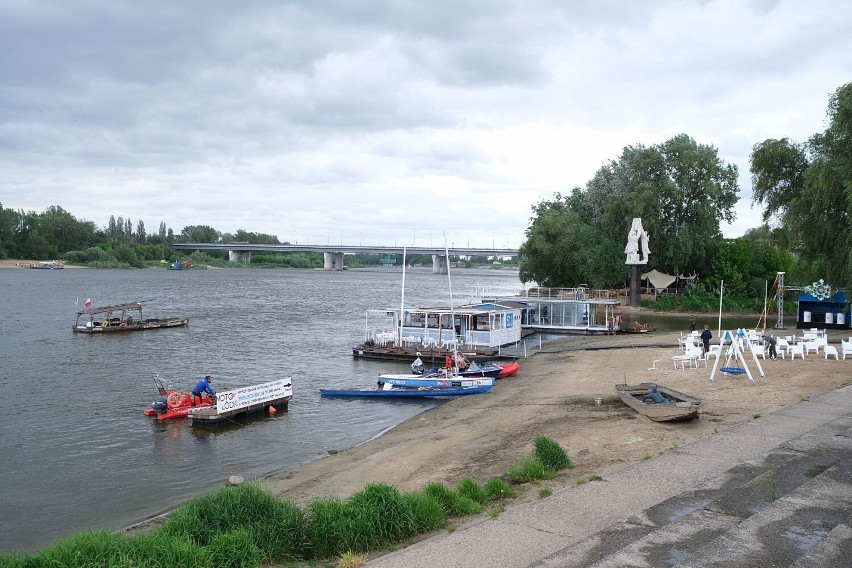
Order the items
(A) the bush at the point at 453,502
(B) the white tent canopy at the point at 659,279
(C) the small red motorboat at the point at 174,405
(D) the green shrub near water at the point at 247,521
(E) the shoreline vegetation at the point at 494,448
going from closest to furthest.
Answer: (D) the green shrub near water at the point at 247,521 < (E) the shoreline vegetation at the point at 494,448 < (A) the bush at the point at 453,502 < (C) the small red motorboat at the point at 174,405 < (B) the white tent canopy at the point at 659,279

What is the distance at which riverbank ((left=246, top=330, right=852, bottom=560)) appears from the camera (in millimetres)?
17297

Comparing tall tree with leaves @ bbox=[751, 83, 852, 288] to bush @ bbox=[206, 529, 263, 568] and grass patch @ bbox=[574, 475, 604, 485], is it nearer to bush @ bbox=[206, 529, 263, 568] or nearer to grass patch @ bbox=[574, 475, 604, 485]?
grass patch @ bbox=[574, 475, 604, 485]

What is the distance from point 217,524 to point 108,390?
27303 millimetres

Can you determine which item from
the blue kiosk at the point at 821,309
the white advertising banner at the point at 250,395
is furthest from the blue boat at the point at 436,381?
the blue kiosk at the point at 821,309

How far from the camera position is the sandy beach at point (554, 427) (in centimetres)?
1734

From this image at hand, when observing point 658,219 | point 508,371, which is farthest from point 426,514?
point 658,219

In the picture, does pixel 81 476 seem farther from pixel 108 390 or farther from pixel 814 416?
pixel 814 416

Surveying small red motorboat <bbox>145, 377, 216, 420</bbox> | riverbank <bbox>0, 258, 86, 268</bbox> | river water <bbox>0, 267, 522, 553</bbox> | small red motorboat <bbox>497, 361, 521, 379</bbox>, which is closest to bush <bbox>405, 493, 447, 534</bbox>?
river water <bbox>0, 267, 522, 553</bbox>

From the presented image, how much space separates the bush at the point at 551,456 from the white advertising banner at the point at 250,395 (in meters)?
15.8

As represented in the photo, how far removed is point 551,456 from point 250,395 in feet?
55.3

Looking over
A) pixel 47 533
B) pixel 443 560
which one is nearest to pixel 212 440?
pixel 47 533

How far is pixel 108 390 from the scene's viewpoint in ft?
115

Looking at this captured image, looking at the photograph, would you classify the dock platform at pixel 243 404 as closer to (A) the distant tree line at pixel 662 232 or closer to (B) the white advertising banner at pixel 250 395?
(B) the white advertising banner at pixel 250 395

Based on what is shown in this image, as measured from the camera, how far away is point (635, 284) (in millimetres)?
74812
